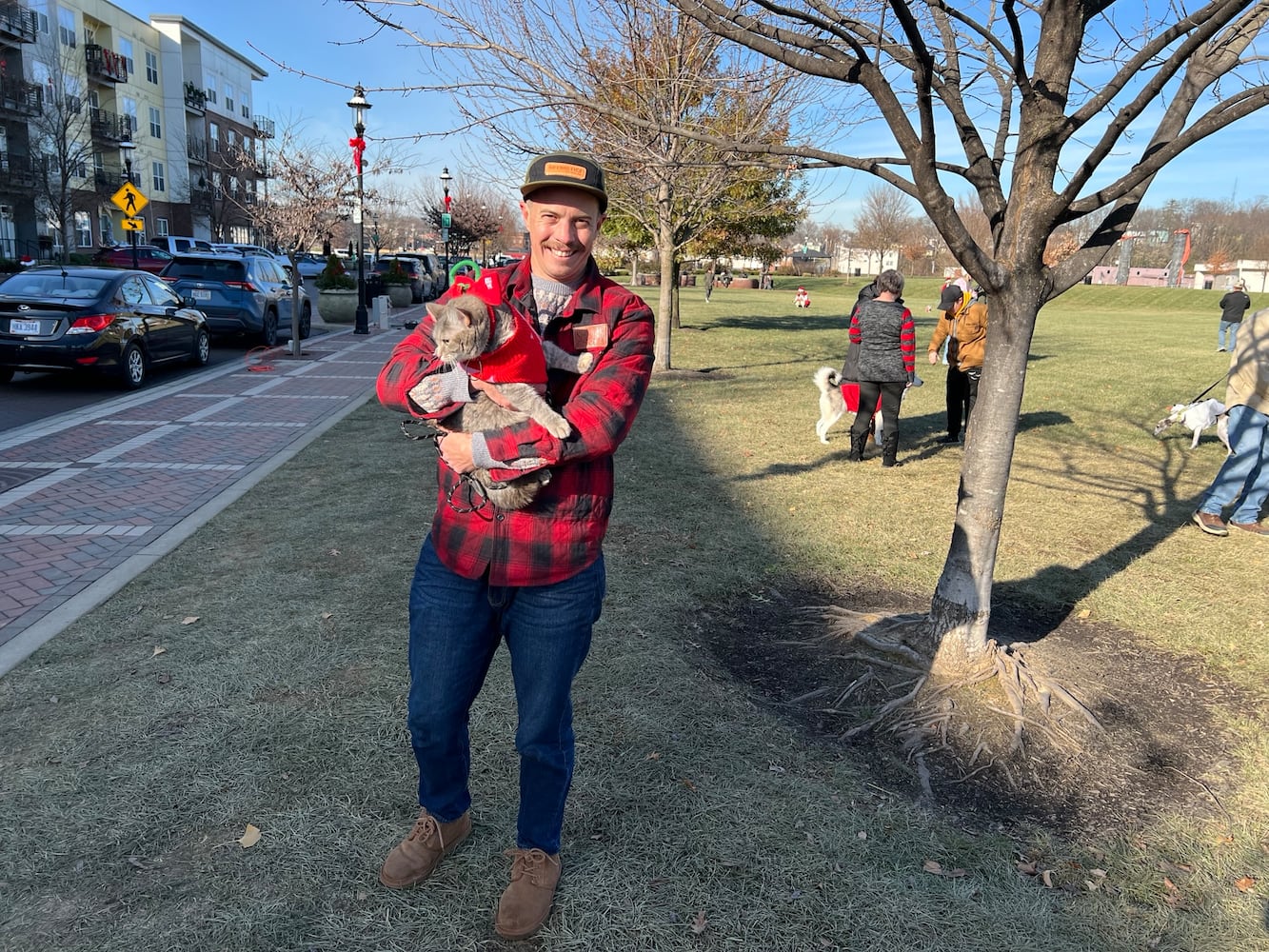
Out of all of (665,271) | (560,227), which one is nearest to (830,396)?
(665,271)

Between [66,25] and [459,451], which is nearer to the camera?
[459,451]

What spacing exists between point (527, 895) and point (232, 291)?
16.3 m

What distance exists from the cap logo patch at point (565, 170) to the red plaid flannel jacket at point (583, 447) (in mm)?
275

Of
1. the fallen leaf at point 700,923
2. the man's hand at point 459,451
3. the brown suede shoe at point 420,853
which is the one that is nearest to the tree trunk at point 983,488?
the fallen leaf at point 700,923

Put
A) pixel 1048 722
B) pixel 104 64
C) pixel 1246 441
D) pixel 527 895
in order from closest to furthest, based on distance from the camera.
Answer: pixel 527 895
pixel 1048 722
pixel 1246 441
pixel 104 64

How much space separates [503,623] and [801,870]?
1286mm

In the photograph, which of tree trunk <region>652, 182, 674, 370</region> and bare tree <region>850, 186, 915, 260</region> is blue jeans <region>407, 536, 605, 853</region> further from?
bare tree <region>850, 186, 915, 260</region>

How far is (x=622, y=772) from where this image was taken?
3.24 meters

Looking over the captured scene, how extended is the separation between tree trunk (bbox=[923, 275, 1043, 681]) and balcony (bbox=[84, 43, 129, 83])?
5375 centimetres

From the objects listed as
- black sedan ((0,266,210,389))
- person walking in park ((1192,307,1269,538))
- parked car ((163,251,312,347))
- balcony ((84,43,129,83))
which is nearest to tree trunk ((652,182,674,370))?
black sedan ((0,266,210,389))

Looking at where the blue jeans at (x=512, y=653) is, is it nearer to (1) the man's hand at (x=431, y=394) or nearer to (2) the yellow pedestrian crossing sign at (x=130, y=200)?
(1) the man's hand at (x=431, y=394)

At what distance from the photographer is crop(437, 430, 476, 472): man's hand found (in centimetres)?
210

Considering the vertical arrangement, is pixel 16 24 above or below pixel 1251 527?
above

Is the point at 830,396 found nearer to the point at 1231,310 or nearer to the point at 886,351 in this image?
the point at 886,351
